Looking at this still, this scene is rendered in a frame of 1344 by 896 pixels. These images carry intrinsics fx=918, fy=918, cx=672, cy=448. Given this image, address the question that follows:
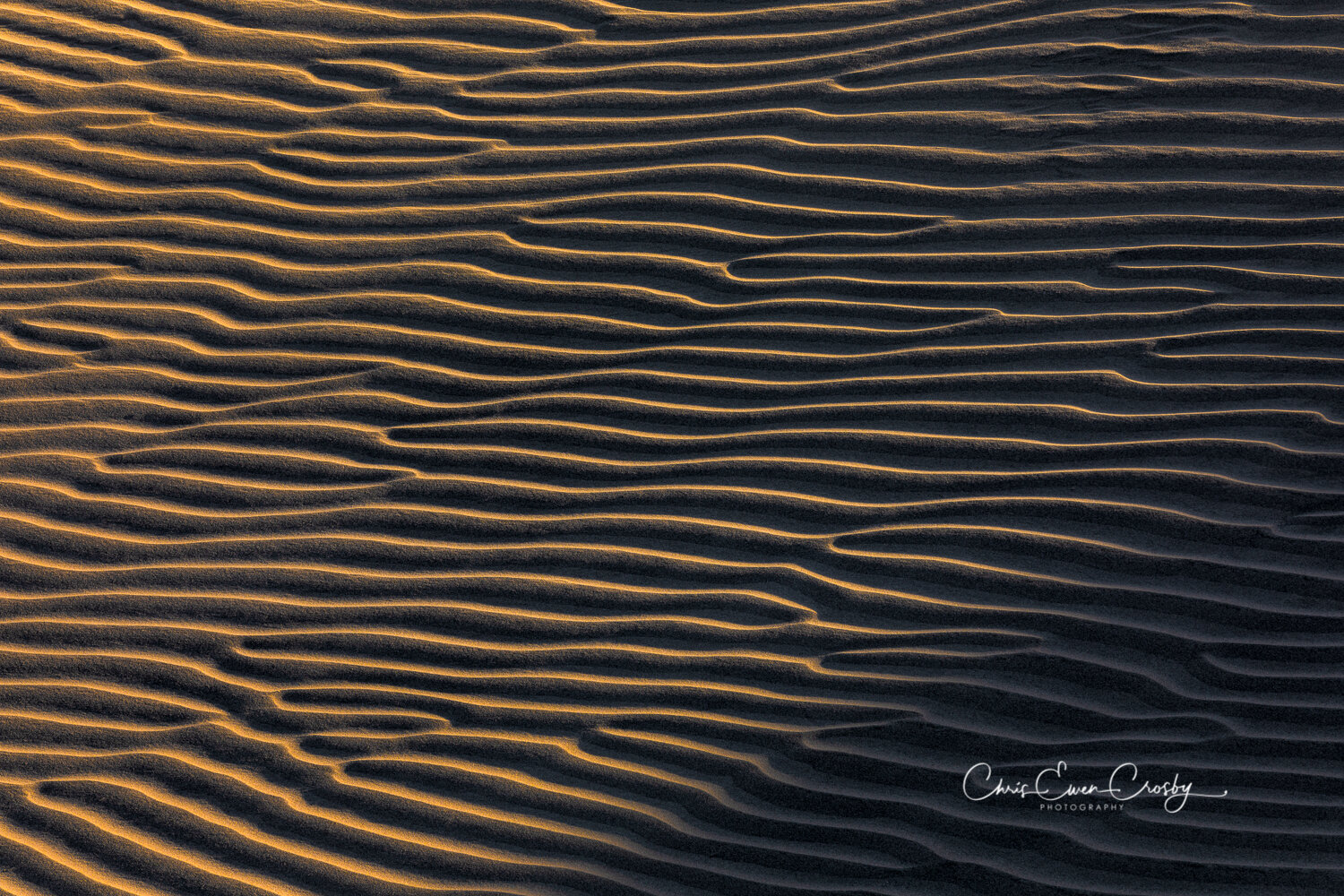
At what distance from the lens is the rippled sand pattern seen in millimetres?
2727

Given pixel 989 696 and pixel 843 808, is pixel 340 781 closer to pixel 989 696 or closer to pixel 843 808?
pixel 843 808

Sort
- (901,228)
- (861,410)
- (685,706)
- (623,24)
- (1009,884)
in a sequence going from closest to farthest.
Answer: (1009,884) < (685,706) < (861,410) < (901,228) < (623,24)

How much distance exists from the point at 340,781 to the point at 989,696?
2.01m

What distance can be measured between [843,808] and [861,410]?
1.25 m

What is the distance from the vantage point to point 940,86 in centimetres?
347

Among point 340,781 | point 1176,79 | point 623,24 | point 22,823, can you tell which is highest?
point 623,24

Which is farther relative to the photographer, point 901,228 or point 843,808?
point 901,228

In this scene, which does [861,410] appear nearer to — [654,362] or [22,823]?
[654,362]

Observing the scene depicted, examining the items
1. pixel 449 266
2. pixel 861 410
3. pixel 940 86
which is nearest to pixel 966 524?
pixel 861 410

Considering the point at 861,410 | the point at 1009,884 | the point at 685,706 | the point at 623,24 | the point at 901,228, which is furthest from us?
the point at 623,24

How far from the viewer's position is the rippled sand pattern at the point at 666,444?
2727 millimetres

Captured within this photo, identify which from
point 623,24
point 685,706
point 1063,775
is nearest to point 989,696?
point 1063,775

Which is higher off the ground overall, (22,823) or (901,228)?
(901,228)

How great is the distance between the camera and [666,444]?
10.3 ft
